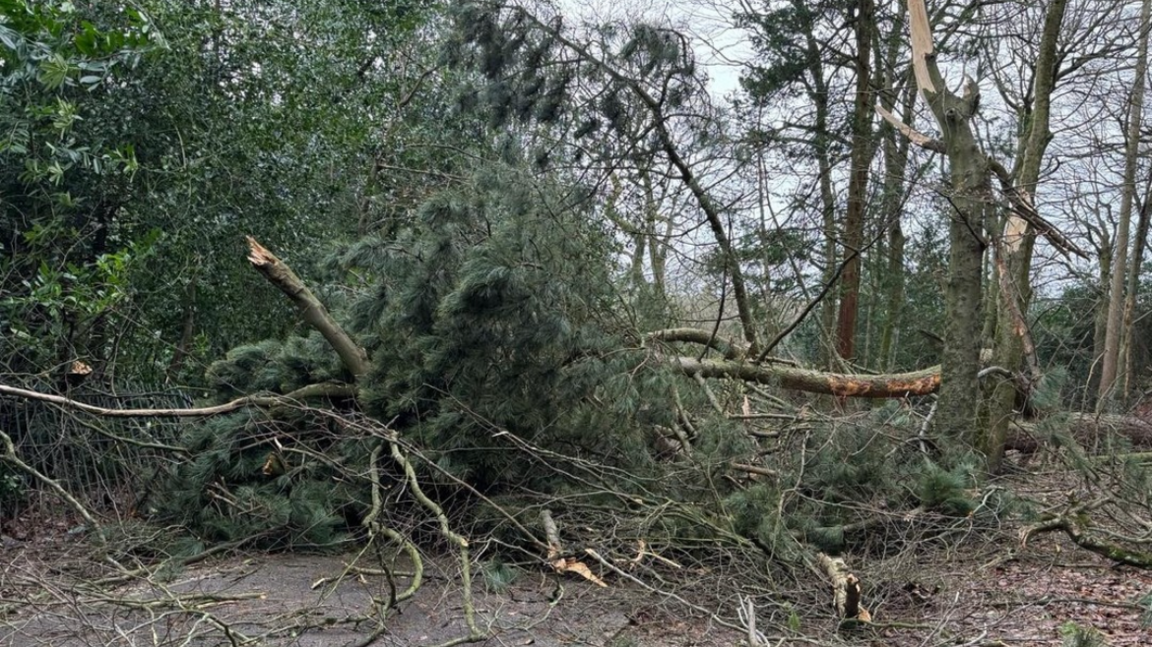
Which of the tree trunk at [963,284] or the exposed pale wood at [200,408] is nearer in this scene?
the exposed pale wood at [200,408]

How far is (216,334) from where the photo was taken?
27.5ft

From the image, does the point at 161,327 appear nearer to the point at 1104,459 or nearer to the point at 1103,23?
the point at 1104,459

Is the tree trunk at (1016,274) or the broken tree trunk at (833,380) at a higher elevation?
the tree trunk at (1016,274)

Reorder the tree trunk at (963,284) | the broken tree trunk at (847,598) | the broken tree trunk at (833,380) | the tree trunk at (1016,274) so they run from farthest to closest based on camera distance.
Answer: the broken tree trunk at (833,380) < the tree trunk at (1016,274) < the tree trunk at (963,284) < the broken tree trunk at (847,598)

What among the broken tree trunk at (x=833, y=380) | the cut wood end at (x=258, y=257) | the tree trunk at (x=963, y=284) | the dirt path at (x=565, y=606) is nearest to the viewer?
the dirt path at (x=565, y=606)

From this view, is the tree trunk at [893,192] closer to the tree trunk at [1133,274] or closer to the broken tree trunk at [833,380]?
the broken tree trunk at [833,380]

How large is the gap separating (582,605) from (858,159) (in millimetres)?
8482

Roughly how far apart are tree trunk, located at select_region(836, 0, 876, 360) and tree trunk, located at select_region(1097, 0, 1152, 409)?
275 centimetres

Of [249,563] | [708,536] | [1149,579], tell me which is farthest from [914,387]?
[249,563]

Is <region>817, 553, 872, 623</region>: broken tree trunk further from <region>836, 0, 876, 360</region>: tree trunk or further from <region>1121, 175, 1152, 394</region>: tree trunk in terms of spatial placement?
<region>1121, 175, 1152, 394</region>: tree trunk

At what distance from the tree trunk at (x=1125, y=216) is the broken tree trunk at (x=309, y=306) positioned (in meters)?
7.47

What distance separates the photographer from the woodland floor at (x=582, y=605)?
13.3 ft

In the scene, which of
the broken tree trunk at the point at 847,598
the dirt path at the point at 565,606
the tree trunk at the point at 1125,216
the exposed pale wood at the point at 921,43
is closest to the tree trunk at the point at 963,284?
the exposed pale wood at the point at 921,43

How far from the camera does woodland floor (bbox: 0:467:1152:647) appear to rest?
4055mm
